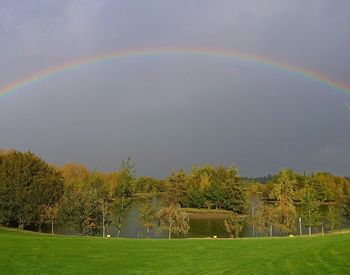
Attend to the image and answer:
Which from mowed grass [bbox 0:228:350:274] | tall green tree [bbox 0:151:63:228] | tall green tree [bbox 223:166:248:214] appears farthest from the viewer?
tall green tree [bbox 223:166:248:214]

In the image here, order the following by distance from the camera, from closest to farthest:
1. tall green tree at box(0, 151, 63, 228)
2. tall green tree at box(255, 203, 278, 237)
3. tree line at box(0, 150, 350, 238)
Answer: tree line at box(0, 150, 350, 238), tall green tree at box(255, 203, 278, 237), tall green tree at box(0, 151, 63, 228)

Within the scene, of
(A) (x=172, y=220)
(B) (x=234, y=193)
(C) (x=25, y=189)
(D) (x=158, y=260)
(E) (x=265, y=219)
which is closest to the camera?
(D) (x=158, y=260)

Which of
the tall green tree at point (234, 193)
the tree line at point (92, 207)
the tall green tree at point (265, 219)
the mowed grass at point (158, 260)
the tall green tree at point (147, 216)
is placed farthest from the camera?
the tall green tree at point (234, 193)

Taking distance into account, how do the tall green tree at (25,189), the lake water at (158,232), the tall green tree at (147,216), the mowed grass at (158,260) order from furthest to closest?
the lake water at (158,232)
the tall green tree at (25,189)
the tall green tree at (147,216)
the mowed grass at (158,260)

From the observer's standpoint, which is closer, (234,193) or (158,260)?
(158,260)

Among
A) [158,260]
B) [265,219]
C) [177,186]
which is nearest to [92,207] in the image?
[265,219]

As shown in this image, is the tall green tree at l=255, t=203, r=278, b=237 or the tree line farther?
the tall green tree at l=255, t=203, r=278, b=237

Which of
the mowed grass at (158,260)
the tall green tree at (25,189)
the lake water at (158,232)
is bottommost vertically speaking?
the lake water at (158,232)

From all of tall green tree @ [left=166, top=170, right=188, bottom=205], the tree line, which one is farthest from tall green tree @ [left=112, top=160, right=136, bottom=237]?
tall green tree @ [left=166, top=170, right=188, bottom=205]

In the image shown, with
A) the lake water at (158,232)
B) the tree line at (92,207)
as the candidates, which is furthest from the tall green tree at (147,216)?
the lake water at (158,232)

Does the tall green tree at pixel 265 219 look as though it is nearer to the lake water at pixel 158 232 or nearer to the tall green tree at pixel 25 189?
the lake water at pixel 158 232

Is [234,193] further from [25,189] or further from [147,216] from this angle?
[25,189]

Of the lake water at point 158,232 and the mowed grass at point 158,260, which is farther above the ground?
the mowed grass at point 158,260

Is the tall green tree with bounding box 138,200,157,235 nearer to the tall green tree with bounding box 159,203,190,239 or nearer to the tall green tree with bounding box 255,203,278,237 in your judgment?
the tall green tree with bounding box 159,203,190,239
